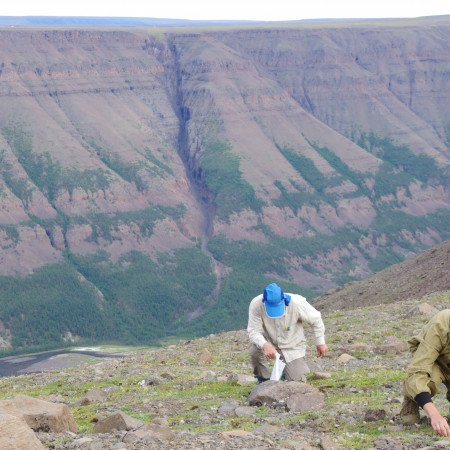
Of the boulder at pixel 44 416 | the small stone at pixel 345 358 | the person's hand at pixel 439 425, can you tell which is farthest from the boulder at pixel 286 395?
the small stone at pixel 345 358

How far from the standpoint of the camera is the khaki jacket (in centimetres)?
1547

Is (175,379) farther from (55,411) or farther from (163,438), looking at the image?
(163,438)

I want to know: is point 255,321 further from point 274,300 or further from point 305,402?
Answer: point 305,402

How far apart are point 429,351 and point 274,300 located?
7140 millimetres

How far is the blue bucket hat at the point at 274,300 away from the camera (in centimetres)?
2209

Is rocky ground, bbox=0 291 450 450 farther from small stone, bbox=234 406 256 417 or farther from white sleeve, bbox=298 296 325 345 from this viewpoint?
white sleeve, bbox=298 296 325 345

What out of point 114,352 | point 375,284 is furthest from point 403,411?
point 114,352

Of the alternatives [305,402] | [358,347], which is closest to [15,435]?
[305,402]

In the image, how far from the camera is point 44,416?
19.8 m

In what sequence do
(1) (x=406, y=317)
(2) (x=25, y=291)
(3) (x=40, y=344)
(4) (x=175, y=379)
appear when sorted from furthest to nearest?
(2) (x=25, y=291) < (3) (x=40, y=344) < (1) (x=406, y=317) < (4) (x=175, y=379)

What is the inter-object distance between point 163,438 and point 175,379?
36.4 ft

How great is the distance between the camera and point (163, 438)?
1767 centimetres

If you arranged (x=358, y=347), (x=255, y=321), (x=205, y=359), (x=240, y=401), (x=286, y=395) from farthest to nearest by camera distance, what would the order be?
(x=205, y=359)
(x=358, y=347)
(x=255, y=321)
(x=240, y=401)
(x=286, y=395)

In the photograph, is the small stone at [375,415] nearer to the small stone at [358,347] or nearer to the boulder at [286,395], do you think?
the boulder at [286,395]
